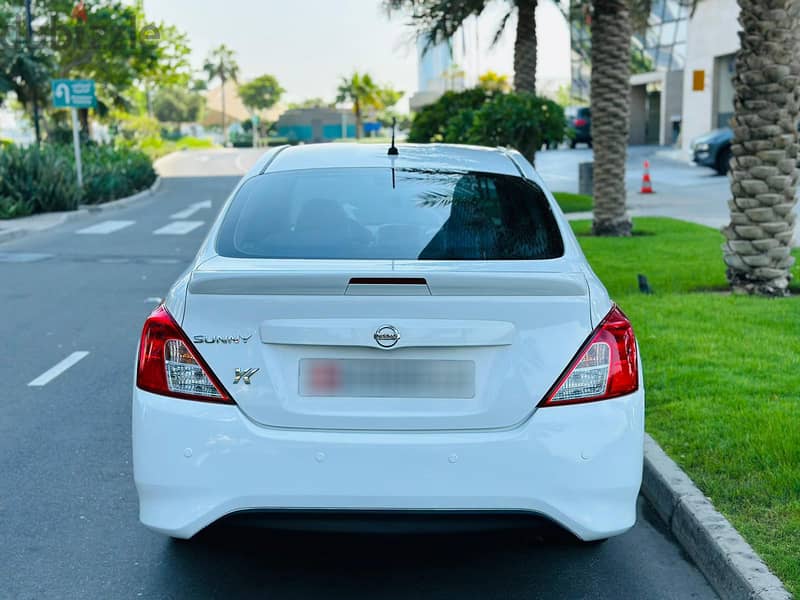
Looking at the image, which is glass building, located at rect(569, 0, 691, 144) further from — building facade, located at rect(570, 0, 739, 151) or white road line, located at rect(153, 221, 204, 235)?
white road line, located at rect(153, 221, 204, 235)

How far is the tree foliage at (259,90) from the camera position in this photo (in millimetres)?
136875

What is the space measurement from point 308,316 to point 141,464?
789 millimetres

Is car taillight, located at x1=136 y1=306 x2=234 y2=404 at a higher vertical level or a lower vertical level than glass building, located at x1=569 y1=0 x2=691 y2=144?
lower

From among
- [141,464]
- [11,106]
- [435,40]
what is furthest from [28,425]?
[11,106]

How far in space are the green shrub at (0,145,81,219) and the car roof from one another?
17984mm

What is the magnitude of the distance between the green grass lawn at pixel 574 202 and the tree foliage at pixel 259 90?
116761 mm

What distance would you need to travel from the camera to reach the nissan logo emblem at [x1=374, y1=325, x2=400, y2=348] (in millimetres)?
3369

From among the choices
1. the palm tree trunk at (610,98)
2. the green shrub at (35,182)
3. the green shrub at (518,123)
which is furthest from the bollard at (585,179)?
the green shrub at (35,182)

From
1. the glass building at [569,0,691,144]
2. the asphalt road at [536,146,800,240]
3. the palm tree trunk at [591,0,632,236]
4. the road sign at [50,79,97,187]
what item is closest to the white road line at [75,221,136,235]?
the road sign at [50,79,97,187]

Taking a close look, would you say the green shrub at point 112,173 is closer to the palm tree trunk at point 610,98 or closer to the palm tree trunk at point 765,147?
the palm tree trunk at point 610,98

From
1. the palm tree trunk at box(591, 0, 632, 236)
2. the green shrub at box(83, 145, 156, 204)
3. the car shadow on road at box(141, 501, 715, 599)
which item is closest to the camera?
the car shadow on road at box(141, 501, 715, 599)

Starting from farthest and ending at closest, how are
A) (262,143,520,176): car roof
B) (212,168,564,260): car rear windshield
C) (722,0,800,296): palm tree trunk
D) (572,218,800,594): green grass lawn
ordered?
(722,0,800,296): palm tree trunk
(262,143,520,176): car roof
(572,218,800,594): green grass lawn
(212,168,564,260): car rear windshield

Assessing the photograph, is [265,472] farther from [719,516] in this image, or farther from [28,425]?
[28,425]

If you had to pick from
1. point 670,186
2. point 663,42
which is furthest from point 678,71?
point 670,186
